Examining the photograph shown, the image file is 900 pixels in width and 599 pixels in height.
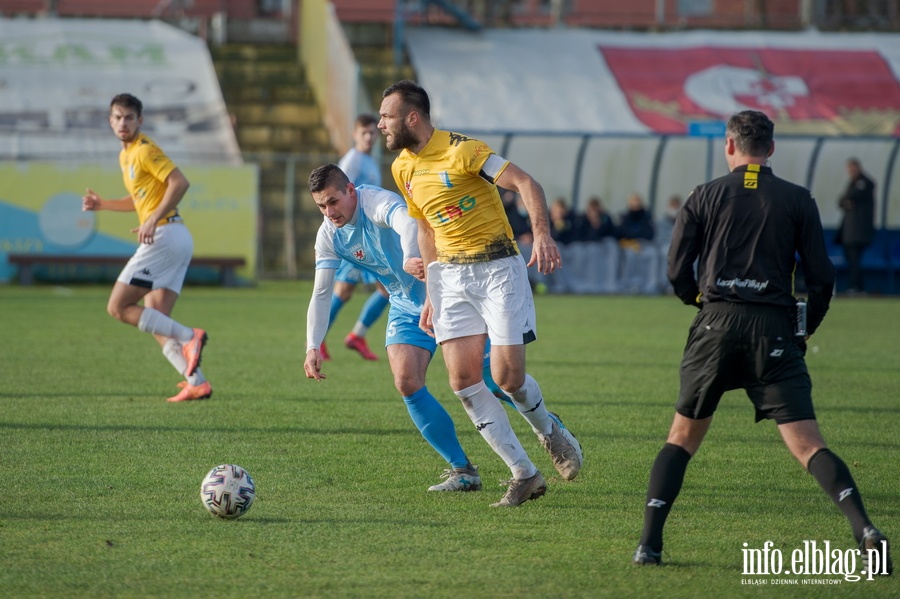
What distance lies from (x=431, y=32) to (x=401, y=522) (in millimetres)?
25054

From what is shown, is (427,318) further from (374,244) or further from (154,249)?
(154,249)

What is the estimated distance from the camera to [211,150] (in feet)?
83.5

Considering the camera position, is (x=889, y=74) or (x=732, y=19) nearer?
(x=889, y=74)

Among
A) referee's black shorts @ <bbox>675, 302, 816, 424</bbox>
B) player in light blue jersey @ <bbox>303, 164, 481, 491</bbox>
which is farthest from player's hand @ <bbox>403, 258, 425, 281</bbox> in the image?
referee's black shorts @ <bbox>675, 302, 816, 424</bbox>

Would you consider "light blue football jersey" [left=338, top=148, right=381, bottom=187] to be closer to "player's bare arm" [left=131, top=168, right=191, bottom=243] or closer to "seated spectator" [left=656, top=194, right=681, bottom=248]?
"player's bare arm" [left=131, top=168, right=191, bottom=243]

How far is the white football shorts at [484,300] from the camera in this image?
18.9ft

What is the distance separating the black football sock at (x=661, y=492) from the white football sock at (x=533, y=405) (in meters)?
1.28

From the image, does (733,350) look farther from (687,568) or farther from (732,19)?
(732,19)

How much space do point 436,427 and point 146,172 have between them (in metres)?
4.09

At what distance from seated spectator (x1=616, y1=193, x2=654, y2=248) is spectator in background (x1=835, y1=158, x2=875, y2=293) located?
142 inches

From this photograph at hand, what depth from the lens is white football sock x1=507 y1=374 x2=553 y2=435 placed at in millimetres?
6020

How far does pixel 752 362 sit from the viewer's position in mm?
4727

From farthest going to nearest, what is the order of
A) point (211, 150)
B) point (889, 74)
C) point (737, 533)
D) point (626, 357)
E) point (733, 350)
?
1. point (889, 74)
2. point (211, 150)
3. point (626, 357)
4. point (737, 533)
5. point (733, 350)

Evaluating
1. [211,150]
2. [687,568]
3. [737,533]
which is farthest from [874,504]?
[211,150]
